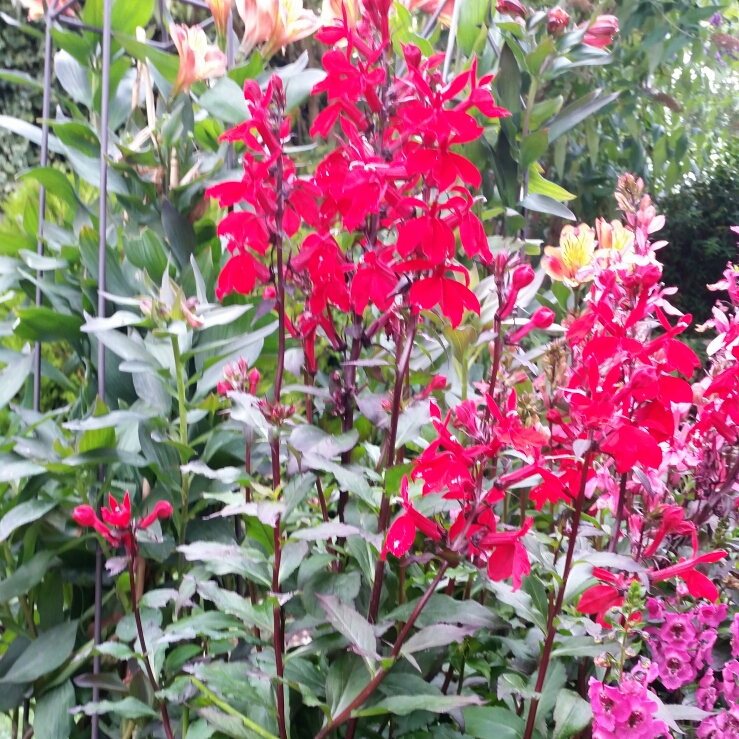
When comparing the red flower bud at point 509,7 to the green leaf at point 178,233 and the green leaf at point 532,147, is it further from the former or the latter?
Answer: the green leaf at point 178,233

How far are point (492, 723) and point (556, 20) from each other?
75 centimetres

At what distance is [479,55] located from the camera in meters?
0.82

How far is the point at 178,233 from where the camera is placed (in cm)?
72

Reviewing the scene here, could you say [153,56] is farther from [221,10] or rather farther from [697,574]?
[697,574]

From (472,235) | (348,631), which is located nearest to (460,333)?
(472,235)

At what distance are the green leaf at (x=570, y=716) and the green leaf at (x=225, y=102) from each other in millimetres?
628

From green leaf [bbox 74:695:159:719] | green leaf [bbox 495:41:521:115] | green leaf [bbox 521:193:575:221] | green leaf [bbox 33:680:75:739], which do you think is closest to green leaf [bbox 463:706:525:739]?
green leaf [bbox 74:695:159:719]

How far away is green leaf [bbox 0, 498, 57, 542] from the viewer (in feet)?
1.89

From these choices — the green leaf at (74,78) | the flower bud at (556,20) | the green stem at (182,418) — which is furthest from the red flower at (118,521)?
the flower bud at (556,20)

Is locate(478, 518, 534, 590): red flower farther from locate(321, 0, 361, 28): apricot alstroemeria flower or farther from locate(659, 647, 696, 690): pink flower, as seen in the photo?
locate(321, 0, 361, 28): apricot alstroemeria flower

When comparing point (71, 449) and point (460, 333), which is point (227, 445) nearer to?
point (71, 449)

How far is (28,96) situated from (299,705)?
9.65ft

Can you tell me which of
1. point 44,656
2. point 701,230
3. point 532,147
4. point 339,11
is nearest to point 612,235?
point 532,147

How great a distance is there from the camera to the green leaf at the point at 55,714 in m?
0.60
